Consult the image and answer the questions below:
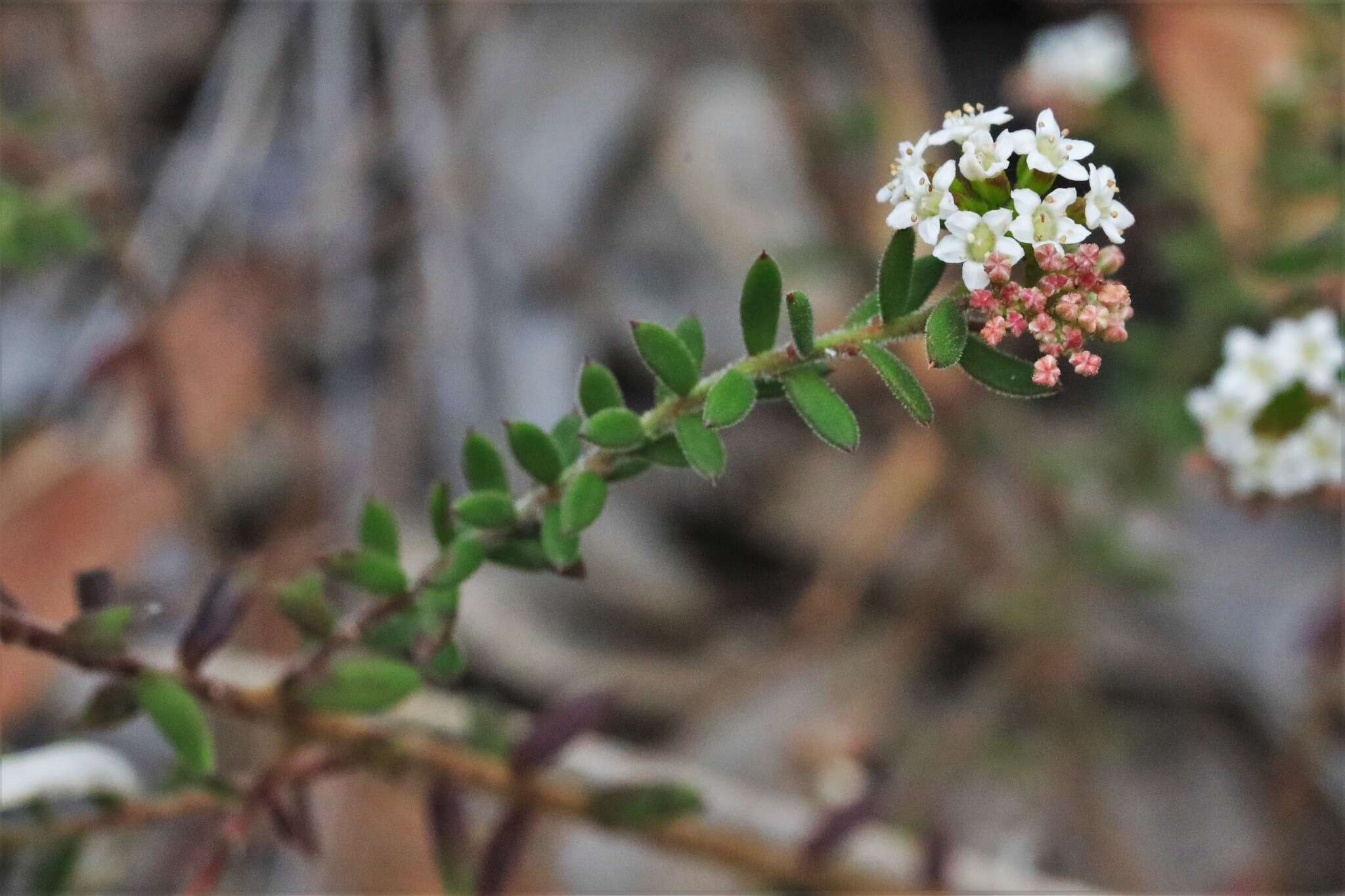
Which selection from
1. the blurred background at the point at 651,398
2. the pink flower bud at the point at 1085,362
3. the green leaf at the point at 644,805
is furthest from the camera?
the blurred background at the point at 651,398

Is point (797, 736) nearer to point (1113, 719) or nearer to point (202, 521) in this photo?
point (1113, 719)

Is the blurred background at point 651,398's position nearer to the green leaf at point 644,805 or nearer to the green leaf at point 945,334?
the green leaf at point 644,805

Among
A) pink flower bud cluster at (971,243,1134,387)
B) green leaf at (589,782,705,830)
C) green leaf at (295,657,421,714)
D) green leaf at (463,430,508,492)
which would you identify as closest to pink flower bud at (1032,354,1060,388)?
pink flower bud cluster at (971,243,1134,387)

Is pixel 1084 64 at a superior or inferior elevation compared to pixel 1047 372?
superior


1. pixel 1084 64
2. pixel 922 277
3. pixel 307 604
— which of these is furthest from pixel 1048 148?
pixel 1084 64

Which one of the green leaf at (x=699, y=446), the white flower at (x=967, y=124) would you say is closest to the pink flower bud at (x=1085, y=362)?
the white flower at (x=967, y=124)

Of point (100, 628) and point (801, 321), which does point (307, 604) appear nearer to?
point (100, 628)
